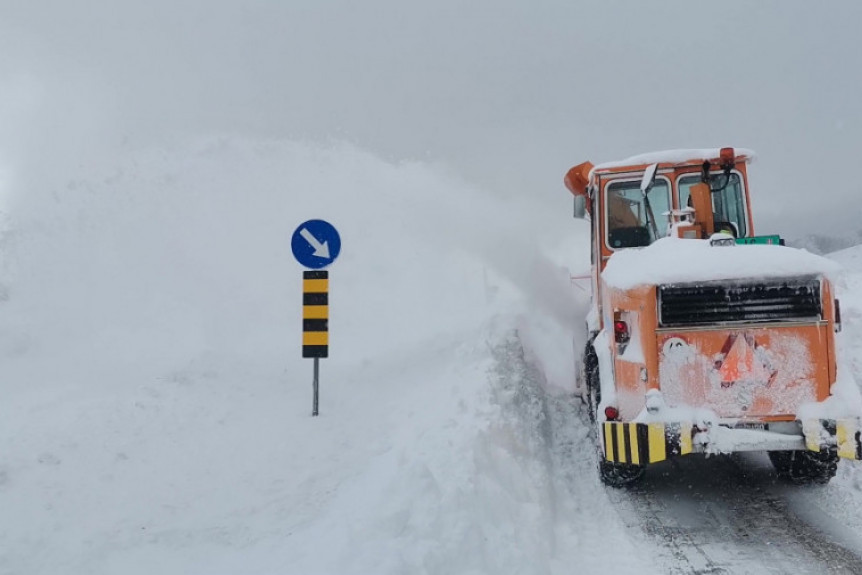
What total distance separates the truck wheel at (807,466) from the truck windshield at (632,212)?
2.39 metres

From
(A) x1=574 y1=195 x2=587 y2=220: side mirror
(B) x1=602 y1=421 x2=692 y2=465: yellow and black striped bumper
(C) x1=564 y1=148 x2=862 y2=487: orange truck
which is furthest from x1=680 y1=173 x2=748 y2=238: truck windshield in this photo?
(B) x1=602 y1=421 x2=692 y2=465: yellow and black striped bumper

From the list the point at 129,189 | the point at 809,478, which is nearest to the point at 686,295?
the point at 809,478

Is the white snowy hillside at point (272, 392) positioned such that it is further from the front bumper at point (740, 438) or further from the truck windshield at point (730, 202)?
the truck windshield at point (730, 202)

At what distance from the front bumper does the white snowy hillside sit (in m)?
0.68

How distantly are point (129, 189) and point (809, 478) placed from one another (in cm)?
1079

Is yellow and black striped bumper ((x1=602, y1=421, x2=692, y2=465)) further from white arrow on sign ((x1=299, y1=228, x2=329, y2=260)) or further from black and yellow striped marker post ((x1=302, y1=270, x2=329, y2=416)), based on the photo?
white arrow on sign ((x1=299, y1=228, x2=329, y2=260))

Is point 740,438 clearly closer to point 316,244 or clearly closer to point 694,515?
point 694,515

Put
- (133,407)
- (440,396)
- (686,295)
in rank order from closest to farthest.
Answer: (686,295), (133,407), (440,396)

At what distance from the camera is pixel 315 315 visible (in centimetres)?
672

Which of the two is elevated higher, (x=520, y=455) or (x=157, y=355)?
(x=157, y=355)

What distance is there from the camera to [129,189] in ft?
38.1

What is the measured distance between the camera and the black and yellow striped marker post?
662 cm

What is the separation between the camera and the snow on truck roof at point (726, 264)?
474 centimetres

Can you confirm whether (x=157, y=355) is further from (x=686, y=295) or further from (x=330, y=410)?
(x=686, y=295)
